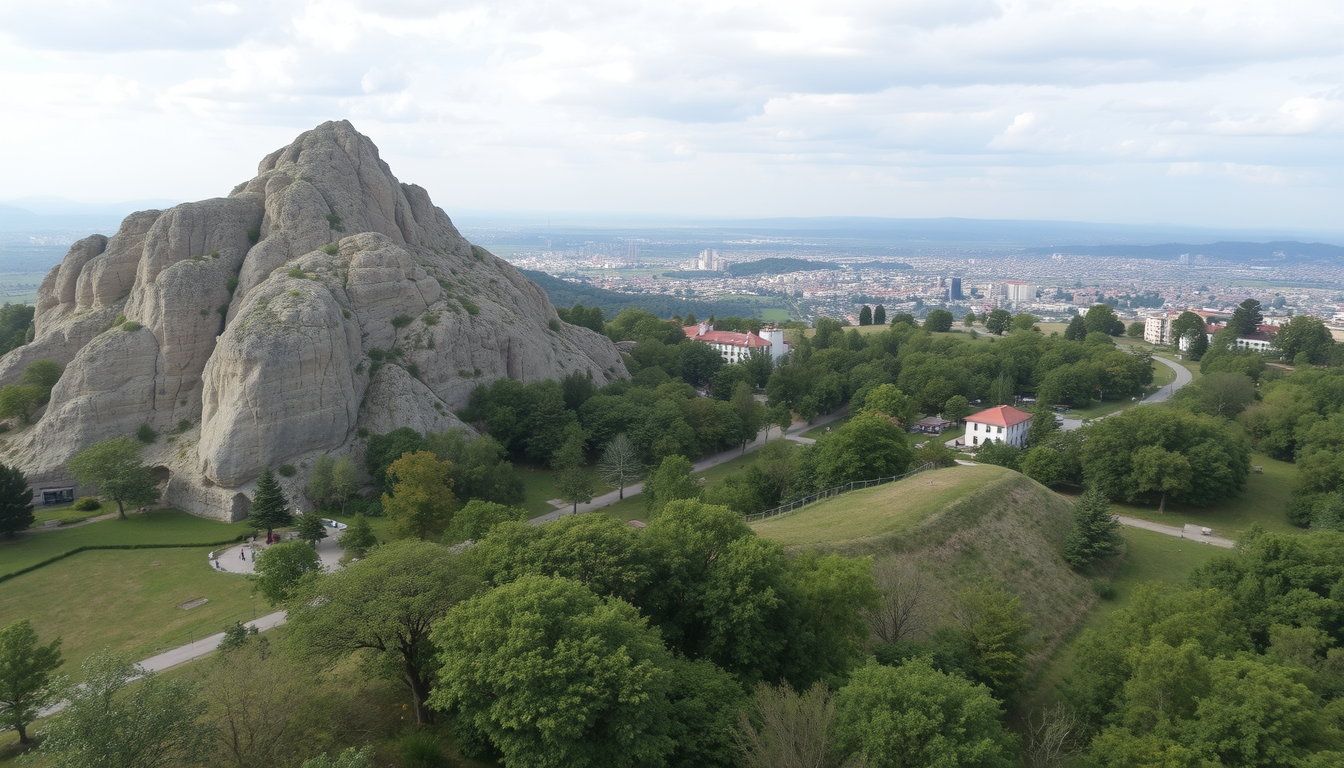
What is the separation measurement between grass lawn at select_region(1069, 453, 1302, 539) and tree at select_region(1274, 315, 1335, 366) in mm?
45543

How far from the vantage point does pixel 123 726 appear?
1752cm

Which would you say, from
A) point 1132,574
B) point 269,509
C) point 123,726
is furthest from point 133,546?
point 1132,574

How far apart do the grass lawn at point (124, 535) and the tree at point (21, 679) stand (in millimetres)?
20202

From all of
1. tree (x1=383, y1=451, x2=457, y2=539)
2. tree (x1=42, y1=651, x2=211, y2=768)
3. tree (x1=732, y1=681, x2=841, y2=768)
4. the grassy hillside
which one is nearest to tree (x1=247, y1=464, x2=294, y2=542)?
tree (x1=383, y1=451, x2=457, y2=539)

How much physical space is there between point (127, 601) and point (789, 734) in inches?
1383

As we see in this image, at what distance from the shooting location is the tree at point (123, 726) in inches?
668

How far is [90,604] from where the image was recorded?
35.9 meters

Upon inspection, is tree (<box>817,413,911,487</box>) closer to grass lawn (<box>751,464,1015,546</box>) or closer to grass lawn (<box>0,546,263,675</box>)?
grass lawn (<box>751,464,1015,546</box>)

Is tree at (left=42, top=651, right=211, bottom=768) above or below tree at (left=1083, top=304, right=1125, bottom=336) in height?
below

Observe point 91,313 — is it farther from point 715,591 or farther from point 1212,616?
point 1212,616

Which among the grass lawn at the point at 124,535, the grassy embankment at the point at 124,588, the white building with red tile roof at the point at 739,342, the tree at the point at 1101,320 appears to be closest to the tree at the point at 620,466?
the grass lawn at the point at 124,535

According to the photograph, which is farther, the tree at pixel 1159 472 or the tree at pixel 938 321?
the tree at pixel 938 321

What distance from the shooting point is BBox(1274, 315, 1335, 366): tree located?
Answer: 91750 millimetres

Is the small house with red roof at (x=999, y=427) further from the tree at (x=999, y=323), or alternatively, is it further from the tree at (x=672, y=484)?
the tree at (x=999, y=323)
